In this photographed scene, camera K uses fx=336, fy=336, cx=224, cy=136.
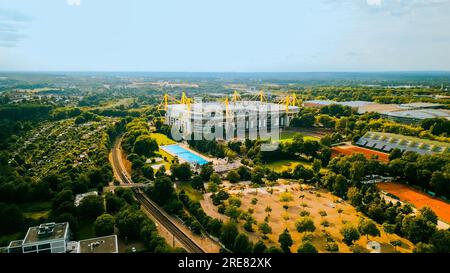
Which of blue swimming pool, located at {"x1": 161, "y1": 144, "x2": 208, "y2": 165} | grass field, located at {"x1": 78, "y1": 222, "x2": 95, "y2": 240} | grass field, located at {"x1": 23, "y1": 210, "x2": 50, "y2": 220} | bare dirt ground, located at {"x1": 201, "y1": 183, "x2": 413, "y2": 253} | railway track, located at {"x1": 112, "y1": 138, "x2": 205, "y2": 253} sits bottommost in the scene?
railway track, located at {"x1": 112, "y1": 138, "x2": 205, "y2": 253}

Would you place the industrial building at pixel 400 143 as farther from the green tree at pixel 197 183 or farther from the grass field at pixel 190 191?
the grass field at pixel 190 191

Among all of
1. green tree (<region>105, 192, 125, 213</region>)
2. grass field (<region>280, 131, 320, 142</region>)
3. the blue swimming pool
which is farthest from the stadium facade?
green tree (<region>105, 192, 125, 213</region>)

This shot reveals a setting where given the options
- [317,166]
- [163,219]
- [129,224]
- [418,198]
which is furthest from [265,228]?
[418,198]

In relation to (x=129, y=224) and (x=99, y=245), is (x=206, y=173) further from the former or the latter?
(x=99, y=245)

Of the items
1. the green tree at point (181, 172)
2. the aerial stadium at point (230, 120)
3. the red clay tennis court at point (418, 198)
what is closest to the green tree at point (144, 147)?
the aerial stadium at point (230, 120)

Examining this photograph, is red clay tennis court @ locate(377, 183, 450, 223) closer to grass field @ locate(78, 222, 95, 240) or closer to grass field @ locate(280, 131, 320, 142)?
grass field @ locate(280, 131, 320, 142)
